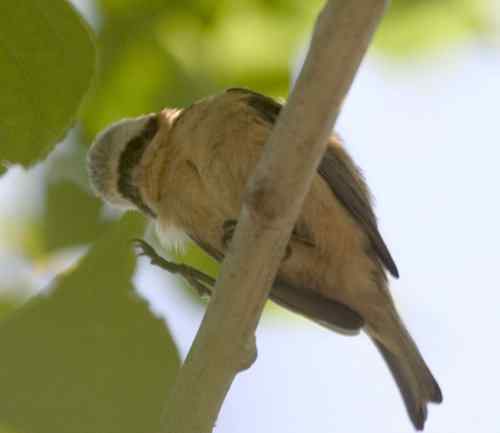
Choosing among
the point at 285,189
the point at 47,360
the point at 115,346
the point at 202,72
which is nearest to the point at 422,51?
the point at 202,72

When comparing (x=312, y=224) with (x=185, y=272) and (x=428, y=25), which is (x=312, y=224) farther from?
(x=428, y=25)

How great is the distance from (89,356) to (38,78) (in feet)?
1.86

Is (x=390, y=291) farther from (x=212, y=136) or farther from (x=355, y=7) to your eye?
(x=355, y=7)

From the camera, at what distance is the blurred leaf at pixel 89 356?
1.46m

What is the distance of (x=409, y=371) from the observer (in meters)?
3.18

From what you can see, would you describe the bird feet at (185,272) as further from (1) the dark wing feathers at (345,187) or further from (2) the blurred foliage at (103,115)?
(1) the dark wing feathers at (345,187)

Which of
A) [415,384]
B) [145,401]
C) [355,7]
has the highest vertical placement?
[355,7]

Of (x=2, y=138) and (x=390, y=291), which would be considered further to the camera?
(x=390, y=291)

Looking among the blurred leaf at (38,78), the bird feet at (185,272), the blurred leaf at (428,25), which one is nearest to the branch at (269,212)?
the blurred leaf at (38,78)

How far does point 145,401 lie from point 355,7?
0.79 meters

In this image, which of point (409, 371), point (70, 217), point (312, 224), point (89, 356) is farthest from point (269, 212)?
point (409, 371)

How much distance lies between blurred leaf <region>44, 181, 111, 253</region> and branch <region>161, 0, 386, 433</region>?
22.0 inches

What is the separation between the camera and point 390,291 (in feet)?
10.7

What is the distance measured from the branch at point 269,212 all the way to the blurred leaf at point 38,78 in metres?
0.35
